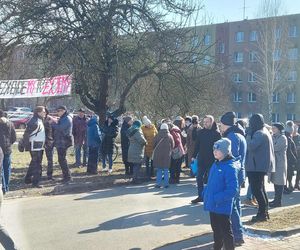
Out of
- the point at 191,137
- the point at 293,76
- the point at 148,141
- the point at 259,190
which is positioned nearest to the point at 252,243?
the point at 259,190

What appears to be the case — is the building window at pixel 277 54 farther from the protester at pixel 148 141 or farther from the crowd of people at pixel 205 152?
the protester at pixel 148 141

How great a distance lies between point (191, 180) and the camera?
13234mm

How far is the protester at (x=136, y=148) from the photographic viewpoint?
12273 mm

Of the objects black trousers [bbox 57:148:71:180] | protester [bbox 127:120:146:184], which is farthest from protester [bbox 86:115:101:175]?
black trousers [bbox 57:148:71:180]

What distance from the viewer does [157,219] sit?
8414mm

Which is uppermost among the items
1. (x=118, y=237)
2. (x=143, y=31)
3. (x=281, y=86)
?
(x=281, y=86)

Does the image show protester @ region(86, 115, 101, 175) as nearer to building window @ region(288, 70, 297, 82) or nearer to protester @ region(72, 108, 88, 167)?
protester @ region(72, 108, 88, 167)

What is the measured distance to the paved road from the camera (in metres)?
6.95

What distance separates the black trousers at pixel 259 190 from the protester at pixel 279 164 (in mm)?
1762

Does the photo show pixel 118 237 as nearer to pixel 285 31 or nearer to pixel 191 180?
pixel 191 180

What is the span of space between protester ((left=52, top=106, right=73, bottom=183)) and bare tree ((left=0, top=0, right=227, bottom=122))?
86.6 inches

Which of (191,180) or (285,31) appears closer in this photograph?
(191,180)

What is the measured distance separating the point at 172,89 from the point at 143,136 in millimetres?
3437

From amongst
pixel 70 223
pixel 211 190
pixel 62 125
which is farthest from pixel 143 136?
pixel 211 190
